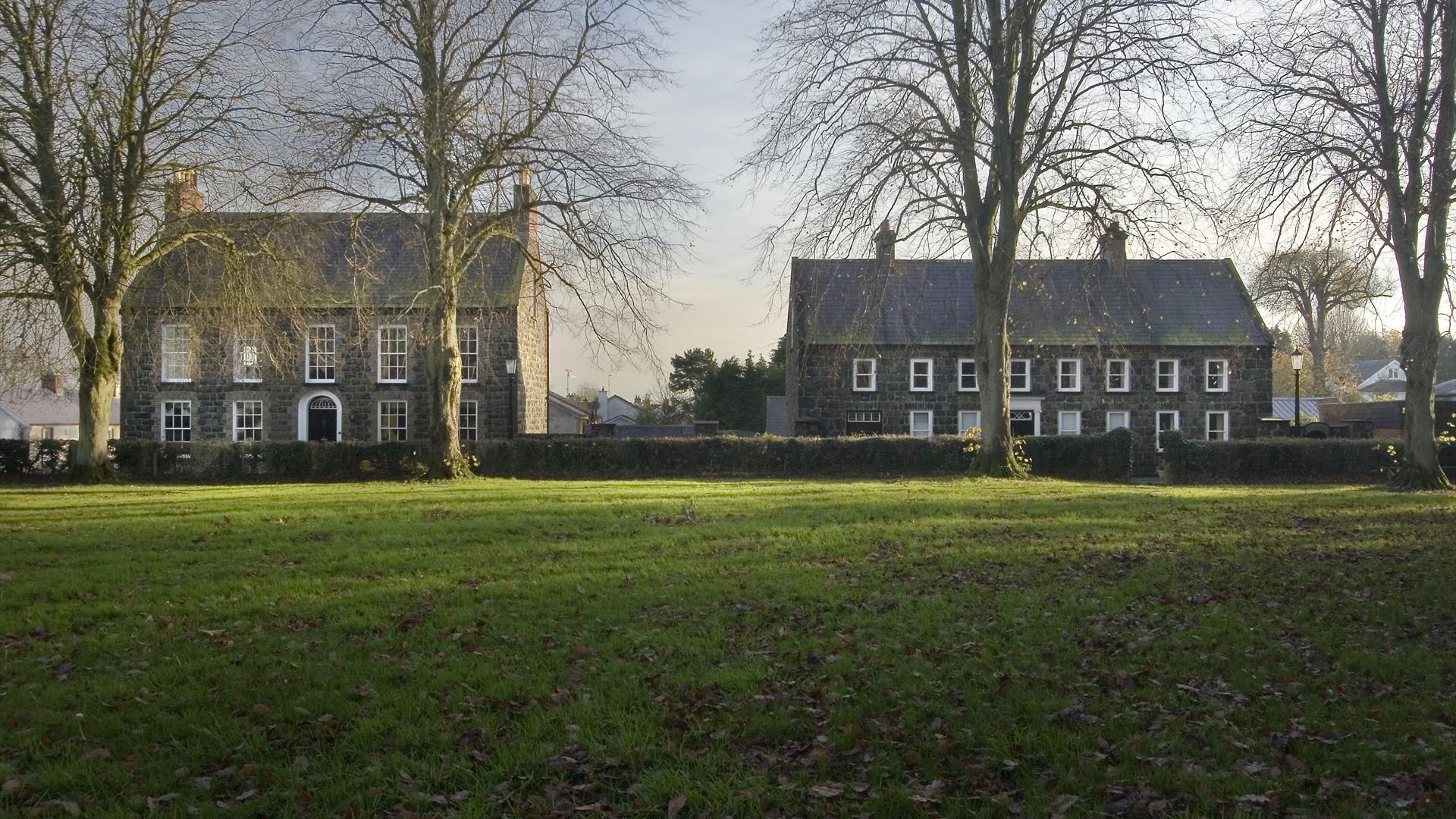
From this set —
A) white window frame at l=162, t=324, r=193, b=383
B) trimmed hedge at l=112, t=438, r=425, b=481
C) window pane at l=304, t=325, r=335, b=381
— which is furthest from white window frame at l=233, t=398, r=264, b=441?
trimmed hedge at l=112, t=438, r=425, b=481

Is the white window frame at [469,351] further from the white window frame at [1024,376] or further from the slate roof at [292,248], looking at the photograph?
the white window frame at [1024,376]

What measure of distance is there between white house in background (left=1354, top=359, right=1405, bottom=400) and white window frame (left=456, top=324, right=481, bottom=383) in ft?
241

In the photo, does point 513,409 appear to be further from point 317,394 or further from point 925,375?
point 925,375

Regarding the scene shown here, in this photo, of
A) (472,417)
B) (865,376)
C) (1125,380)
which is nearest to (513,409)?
(472,417)

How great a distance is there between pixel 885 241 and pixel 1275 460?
14.8 metres

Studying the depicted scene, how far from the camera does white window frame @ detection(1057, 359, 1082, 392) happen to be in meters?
39.0

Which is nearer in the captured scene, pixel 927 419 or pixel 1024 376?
pixel 927 419

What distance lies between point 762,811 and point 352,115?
61.5 ft

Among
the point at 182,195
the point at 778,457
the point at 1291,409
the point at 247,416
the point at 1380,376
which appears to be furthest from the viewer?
→ the point at 1380,376

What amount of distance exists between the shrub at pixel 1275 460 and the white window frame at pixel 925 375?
1185 centimetres

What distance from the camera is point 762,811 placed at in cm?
458

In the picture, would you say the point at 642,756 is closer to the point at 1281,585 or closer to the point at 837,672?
the point at 837,672

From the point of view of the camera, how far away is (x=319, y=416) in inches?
1382

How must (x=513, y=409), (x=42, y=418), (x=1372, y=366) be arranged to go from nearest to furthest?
(x=513, y=409) < (x=42, y=418) < (x=1372, y=366)
